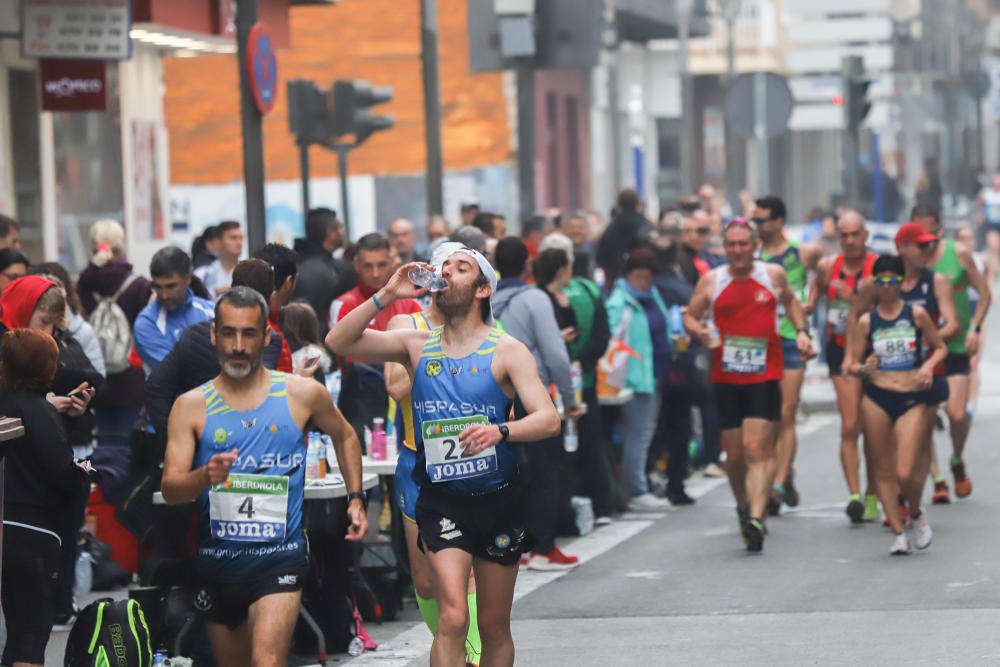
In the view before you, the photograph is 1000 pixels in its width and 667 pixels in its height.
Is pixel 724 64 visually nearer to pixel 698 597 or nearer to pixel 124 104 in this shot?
pixel 124 104

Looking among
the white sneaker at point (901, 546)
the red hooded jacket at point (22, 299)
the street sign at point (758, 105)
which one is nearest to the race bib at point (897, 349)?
the white sneaker at point (901, 546)

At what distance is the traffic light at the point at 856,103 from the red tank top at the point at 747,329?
37.7ft

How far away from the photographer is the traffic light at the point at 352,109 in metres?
18.7

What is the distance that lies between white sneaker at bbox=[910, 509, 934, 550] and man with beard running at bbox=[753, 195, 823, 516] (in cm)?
111

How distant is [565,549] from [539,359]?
1610mm

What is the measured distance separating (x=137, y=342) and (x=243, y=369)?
4252 mm

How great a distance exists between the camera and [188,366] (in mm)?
9789

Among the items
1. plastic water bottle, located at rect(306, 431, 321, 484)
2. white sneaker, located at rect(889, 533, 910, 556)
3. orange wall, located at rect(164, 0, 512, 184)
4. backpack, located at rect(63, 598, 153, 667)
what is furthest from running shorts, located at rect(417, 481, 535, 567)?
orange wall, located at rect(164, 0, 512, 184)

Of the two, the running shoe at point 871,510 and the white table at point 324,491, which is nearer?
the white table at point 324,491

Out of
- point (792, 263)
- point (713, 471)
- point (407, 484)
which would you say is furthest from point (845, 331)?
point (407, 484)

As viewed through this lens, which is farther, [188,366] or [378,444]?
[378,444]

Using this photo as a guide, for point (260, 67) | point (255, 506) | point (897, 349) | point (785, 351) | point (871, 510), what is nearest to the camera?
point (255, 506)

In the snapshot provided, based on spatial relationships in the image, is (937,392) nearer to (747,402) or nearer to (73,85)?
(747,402)

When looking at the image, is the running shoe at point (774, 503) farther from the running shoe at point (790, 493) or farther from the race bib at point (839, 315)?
the race bib at point (839, 315)
